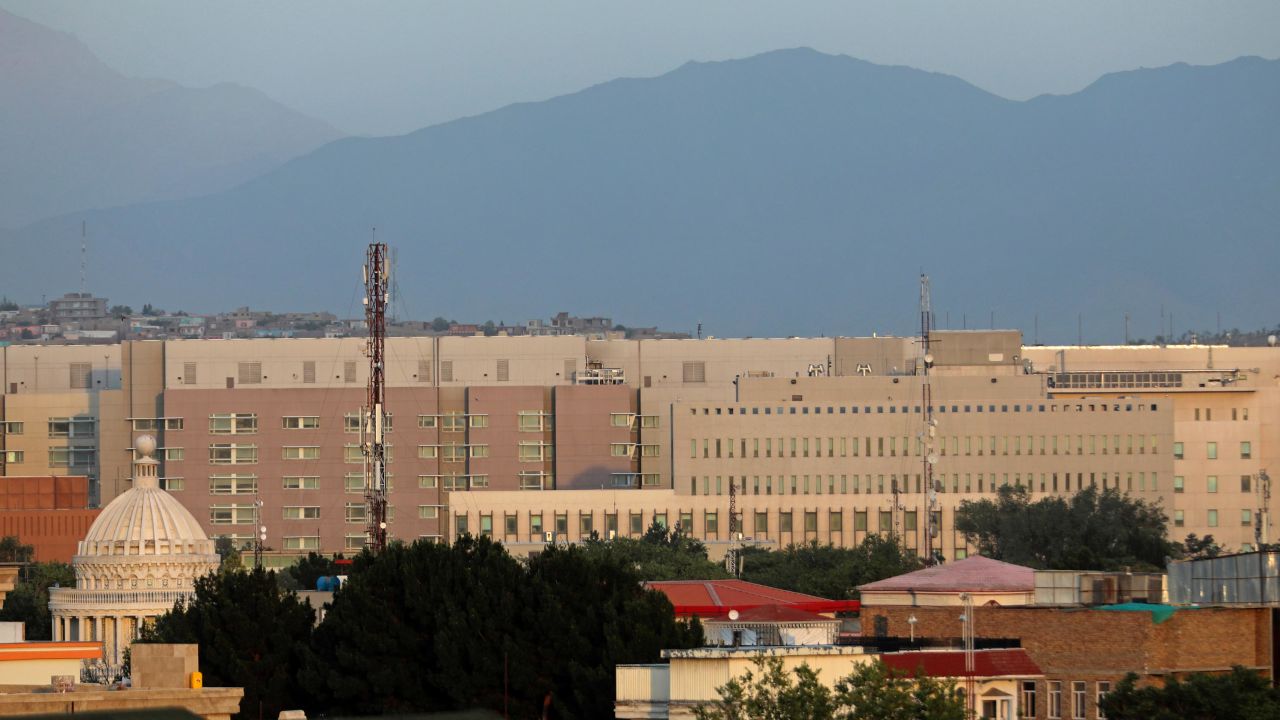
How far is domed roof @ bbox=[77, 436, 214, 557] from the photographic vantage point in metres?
119

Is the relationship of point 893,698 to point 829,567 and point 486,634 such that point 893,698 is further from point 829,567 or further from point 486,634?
point 829,567

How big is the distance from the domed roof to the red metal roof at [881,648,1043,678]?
180 feet

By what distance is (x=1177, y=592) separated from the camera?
3130 inches

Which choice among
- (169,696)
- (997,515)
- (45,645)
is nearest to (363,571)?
(45,645)

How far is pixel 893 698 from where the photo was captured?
5966cm

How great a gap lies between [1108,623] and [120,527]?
57544mm

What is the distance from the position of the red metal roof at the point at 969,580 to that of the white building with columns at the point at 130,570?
37.4 metres

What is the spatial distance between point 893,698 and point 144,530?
65.5 meters

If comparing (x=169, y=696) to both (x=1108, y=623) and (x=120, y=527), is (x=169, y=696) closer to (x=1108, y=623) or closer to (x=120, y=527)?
(x=1108, y=623)

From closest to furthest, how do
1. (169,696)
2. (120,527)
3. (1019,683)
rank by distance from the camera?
1. (169,696)
2. (1019,683)
3. (120,527)

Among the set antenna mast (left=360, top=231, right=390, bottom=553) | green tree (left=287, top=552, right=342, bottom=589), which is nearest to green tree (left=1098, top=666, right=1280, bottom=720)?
antenna mast (left=360, top=231, right=390, bottom=553)

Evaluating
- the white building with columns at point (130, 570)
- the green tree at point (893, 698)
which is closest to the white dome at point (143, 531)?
the white building with columns at point (130, 570)

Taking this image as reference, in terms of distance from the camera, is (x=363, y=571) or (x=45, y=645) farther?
(x=363, y=571)

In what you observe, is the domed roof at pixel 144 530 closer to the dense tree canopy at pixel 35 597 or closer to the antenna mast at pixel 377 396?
the dense tree canopy at pixel 35 597
